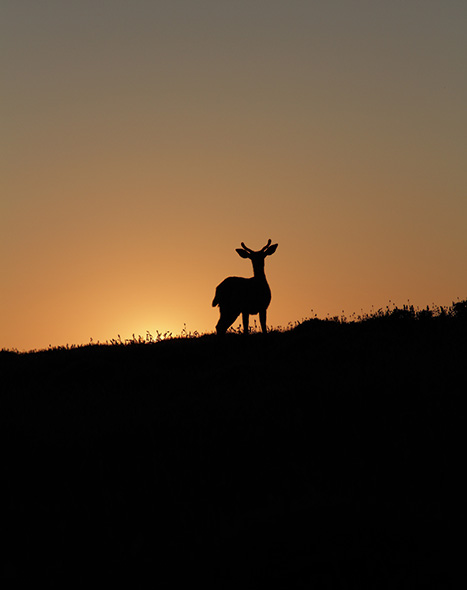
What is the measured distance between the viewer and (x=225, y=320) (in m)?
22.8

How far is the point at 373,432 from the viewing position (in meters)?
11.5

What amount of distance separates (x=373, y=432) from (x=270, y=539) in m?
4.43

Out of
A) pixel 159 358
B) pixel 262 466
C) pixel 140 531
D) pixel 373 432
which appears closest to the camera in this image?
pixel 140 531

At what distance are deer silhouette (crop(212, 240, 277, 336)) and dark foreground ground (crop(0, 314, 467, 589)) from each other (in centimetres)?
361

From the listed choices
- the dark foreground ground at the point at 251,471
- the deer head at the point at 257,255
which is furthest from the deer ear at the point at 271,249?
the dark foreground ground at the point at 251,471

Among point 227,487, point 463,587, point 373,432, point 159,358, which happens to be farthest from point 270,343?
point 463,587

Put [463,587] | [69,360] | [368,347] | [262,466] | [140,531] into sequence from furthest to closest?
[69,360]
[368,347]
[262,466]
[140,531]
[463,587]

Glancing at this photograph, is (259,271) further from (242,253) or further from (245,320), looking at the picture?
(245,320)

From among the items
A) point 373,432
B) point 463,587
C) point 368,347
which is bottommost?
point 463,587

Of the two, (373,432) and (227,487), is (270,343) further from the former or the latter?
(227,487)

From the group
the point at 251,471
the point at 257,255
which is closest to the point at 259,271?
the point at 257,255

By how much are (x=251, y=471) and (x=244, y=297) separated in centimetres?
1229

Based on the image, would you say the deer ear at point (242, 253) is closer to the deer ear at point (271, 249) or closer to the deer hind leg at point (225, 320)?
the deer ear at point (271, 249)

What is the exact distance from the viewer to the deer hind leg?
22.7 meters
